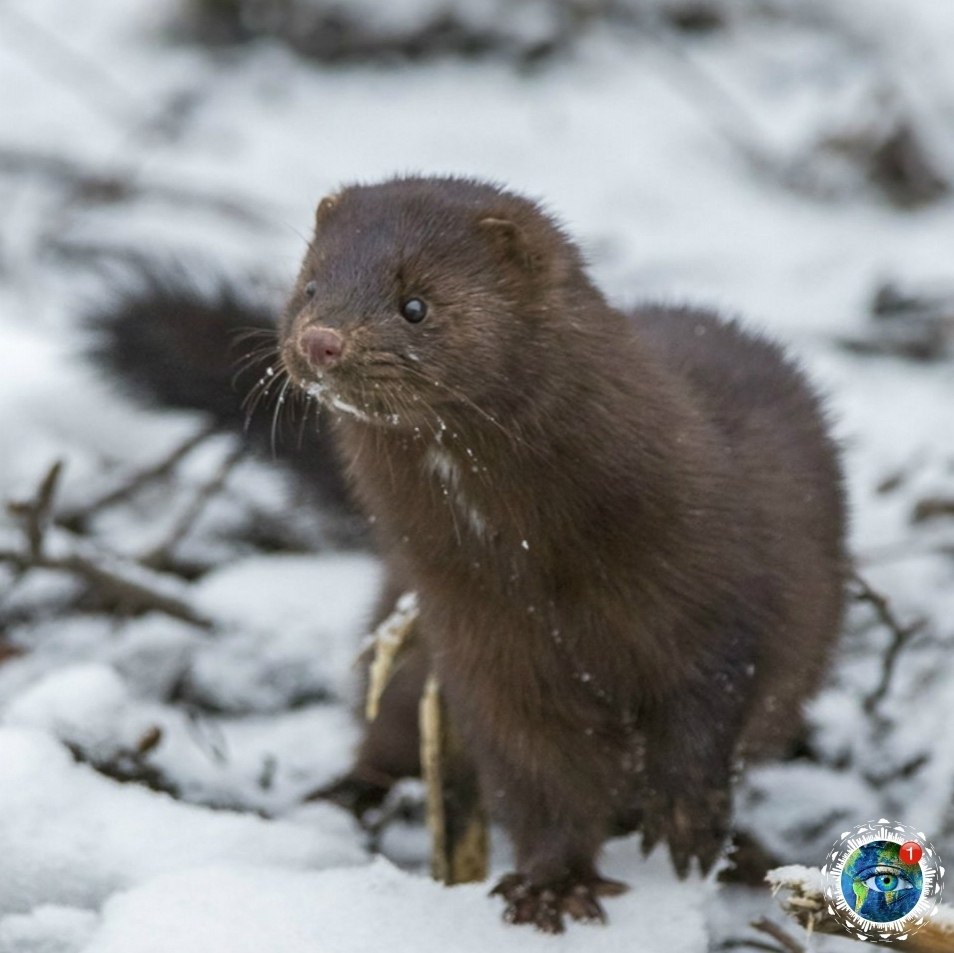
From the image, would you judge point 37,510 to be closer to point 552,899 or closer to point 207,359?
point 207,359

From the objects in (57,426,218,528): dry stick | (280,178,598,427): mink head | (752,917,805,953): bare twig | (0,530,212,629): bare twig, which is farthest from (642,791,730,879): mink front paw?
(57,426,218,528): dry stick

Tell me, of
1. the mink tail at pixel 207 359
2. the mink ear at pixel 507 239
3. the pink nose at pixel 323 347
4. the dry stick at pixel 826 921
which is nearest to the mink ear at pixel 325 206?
the mink ear at pixel 507 239

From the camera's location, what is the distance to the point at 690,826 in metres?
2.91

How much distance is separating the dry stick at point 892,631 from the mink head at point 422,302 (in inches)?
40.1

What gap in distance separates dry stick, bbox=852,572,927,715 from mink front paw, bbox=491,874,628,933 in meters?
0.77

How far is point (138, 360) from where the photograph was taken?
3908mm

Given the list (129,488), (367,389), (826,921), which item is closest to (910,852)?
(826,921)

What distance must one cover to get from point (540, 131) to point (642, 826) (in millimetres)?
3752

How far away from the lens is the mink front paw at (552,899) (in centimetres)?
281

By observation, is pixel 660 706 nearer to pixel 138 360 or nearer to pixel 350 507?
pixel 350 507

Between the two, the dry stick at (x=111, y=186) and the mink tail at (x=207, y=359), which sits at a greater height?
the dry stick at (x=111, y=186)

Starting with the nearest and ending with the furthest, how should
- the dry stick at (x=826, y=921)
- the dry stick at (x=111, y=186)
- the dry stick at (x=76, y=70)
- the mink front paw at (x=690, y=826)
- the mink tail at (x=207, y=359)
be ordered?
1. the dry stick at (x=826, y=921)
2. the mink front paw at (x=690, y=826)
3. the mink tail at (x=207, y=359)
4. the dry stick at (x=111, y=186)
5. the dry stick at (x=76, y=70)

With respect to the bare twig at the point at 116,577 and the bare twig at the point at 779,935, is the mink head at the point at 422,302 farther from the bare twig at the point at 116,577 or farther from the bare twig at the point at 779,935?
the bare twig at the point at 116,577

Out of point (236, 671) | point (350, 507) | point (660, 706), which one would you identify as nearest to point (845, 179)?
point (350, 507)
